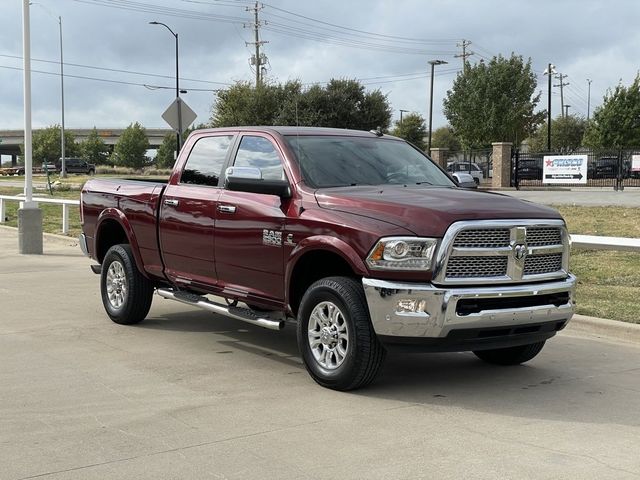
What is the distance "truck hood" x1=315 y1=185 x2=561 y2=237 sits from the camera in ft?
17.7

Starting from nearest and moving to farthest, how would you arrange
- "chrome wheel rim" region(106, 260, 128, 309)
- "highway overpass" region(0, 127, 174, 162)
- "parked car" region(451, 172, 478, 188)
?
"parked car" region(451, 172, 478, 188) → "chrome wheel rim" region(106, 260, 128, 309) → "highway overpass" region(0, 127, 174, 162)

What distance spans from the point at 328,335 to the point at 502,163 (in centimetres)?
3711

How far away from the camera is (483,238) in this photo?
5516 mm

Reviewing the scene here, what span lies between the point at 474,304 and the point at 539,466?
1.38 meters

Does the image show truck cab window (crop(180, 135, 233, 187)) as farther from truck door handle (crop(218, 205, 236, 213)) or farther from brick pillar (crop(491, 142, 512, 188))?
brick pillar (crop(491, 142, 512, 188))

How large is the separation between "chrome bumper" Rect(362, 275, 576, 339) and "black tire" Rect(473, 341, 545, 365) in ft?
3.88

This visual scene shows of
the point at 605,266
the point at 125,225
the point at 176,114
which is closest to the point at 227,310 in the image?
the point at 125,225

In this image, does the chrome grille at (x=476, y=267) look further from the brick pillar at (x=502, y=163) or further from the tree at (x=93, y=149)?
the tree at (x=93, y=149)

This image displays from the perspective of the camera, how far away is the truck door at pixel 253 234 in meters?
6.33

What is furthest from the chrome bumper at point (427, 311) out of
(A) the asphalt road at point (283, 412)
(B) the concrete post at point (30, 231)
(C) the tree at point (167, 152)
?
(C) the tree at point (167, 152)

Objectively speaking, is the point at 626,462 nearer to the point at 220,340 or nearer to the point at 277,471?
the point at 277,471

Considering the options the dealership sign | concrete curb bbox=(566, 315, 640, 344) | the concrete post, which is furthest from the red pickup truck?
the dealership sign

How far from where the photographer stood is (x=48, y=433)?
15.8 feet

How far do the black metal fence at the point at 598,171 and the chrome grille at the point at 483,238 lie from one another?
31706 mm
